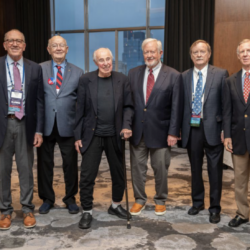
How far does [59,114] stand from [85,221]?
1.02 m

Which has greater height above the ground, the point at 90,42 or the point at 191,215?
the point at 90,42

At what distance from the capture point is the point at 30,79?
2812 millimetres

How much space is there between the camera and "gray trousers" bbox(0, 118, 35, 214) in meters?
2.79

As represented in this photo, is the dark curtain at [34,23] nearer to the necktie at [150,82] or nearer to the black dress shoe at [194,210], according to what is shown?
the necktie at [150,82]

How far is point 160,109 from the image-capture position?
117 inches

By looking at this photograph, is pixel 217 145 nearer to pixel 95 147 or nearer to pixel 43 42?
pixel 95 147

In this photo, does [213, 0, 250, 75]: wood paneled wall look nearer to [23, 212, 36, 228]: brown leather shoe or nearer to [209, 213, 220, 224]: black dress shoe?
[209, 213, 220, 224]: black dress shoe

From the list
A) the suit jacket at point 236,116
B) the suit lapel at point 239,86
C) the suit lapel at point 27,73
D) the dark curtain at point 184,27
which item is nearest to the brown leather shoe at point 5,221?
the suit lapel at point 27,73

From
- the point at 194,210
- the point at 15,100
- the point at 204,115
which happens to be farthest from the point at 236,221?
the point at 15,100

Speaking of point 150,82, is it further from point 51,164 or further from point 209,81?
point 51,164

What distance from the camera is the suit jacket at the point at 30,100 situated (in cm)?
270

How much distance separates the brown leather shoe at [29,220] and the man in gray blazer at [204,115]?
157cm

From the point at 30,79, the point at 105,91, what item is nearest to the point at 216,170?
the point at 105,91

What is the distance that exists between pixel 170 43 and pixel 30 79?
208 inches
